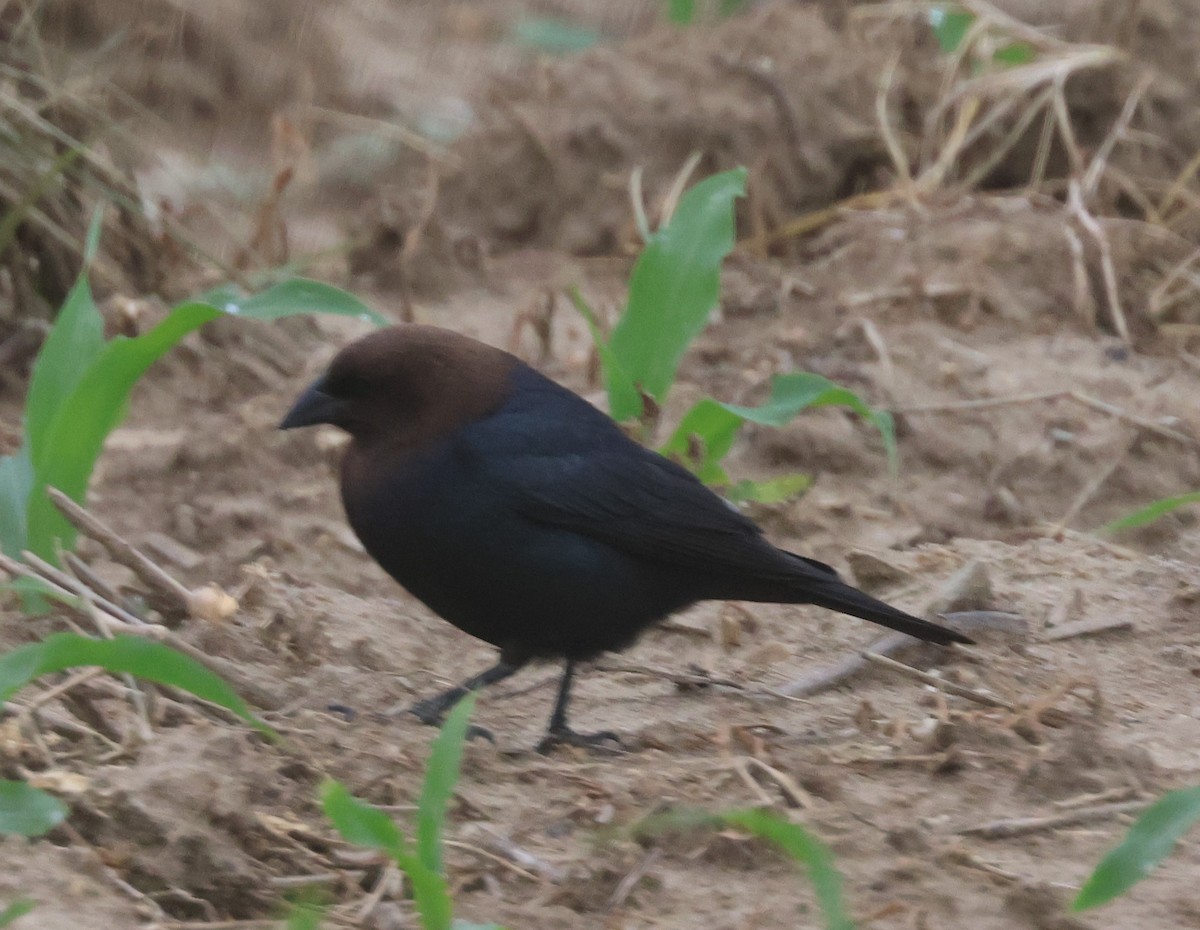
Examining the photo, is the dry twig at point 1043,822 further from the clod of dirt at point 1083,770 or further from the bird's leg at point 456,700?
the bird's leg at point 456,700

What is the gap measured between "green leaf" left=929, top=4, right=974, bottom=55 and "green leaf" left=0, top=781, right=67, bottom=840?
5308 millimetres

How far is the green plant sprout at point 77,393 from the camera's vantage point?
11.3 feet

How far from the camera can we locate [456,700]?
3.46 metres

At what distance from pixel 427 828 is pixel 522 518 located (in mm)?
1188

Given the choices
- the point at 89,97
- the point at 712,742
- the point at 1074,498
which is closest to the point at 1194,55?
the point at 1074,498

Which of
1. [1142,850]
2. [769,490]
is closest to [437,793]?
[1142,850]

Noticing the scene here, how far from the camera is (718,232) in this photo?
4.40 metres

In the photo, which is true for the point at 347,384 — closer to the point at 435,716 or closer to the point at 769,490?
the point at 435,716

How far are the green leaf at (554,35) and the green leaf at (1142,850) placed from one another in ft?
21.2

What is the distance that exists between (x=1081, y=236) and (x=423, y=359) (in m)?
2.98

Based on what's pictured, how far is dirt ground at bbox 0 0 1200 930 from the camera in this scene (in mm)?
2559

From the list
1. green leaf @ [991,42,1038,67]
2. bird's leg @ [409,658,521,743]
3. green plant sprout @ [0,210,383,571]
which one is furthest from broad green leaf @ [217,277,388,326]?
green leaf @ [991,42,1038,67]

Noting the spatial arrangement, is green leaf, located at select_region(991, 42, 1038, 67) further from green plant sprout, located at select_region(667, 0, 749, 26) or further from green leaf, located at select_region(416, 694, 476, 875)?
green leaf, located at select_region(416, 694, 476, 875)

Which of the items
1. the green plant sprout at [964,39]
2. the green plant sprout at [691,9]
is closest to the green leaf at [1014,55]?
the green plant sprout at [964,39]
